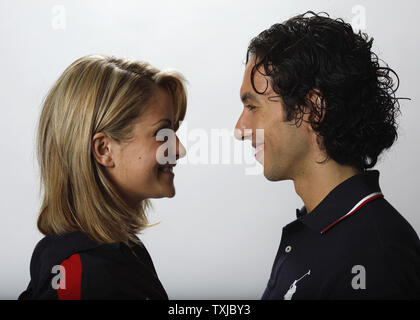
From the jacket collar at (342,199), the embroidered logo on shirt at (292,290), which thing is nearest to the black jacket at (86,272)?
the embroidered logo on shirt at (292,290)

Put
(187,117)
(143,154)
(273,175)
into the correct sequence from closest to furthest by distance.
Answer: (143,154), (273,175), (187,117)

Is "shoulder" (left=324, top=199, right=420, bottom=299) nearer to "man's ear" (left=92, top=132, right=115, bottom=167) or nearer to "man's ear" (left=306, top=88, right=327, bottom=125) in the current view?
"man's ear" (left=306, top=88, right=327, bottom=125)

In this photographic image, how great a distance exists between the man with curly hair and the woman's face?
26 cm

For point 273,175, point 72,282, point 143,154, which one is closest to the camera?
point 72,282

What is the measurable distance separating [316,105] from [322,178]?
22cm

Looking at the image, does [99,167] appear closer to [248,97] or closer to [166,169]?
[166,169]

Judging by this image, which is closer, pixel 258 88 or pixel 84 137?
pixel 84 137

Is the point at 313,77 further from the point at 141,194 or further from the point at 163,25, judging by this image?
the point at 163,25

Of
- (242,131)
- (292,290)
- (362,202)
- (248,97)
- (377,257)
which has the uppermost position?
(248,97)

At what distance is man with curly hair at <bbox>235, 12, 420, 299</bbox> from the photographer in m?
1.20

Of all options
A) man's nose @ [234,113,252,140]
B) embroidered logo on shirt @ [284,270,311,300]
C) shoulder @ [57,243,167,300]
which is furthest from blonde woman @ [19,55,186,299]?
embroidered logo on shirt @ [284,270,311,300]

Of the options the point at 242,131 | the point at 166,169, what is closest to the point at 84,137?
the point at 166,169

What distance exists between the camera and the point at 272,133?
1.40 metres

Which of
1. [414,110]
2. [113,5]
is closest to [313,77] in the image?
[414,110]
